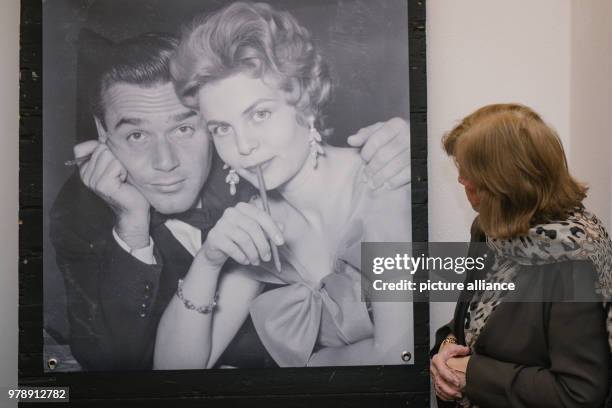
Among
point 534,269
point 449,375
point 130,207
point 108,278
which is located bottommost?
point 449,375

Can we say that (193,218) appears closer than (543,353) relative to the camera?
No

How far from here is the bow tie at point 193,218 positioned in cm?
196

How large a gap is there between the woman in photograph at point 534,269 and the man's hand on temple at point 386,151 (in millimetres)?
726

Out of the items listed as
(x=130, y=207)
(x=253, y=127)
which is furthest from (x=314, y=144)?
(x=130, y=207)

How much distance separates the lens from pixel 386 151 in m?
2.00

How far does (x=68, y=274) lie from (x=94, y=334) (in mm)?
213

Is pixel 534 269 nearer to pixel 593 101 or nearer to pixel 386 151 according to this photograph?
pixel 386 151

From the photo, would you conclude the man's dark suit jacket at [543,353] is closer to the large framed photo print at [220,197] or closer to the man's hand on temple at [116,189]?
the large framed photo print at [220,197]

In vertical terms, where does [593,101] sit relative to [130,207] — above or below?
above

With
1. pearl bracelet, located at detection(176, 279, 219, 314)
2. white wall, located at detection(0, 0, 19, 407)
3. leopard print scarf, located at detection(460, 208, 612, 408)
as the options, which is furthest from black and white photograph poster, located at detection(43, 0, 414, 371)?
leopard print scarf, located at detection(460, 208, 612, 408)

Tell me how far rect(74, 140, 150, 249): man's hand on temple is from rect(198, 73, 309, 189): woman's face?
318 mm

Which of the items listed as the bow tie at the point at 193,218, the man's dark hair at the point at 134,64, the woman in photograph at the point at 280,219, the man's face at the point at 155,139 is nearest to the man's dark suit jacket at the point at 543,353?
the woman in photograph at the point at 280,219

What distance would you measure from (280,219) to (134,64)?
69 centimetres

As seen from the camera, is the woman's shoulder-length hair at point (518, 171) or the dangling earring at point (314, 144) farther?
the dangling earring at point (314, 144)
